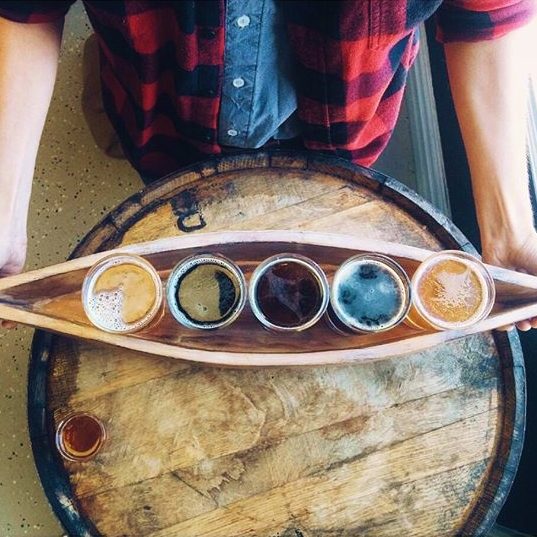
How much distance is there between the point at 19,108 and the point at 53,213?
2.96 ft

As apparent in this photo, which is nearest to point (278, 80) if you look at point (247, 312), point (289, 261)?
point (289, 261)

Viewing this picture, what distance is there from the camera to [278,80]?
116cm

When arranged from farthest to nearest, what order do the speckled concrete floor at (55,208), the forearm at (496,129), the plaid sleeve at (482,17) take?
1. the speckled concrete floor at (55,208)
2. the forearm at (496,129)
3. the plaid sleeve at (482,17)

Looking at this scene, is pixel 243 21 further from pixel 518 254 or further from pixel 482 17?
pixel 518 254

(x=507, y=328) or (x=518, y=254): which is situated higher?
(x=518, y=254)

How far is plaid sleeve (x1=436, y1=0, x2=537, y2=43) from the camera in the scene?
3.54ft

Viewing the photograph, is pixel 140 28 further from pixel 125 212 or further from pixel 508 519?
pixel 508 519

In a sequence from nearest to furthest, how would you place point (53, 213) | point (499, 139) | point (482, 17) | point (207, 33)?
1. point (207, 33)
2. point (482, 17)
3. point (499, 139)
4. point (53, 213)

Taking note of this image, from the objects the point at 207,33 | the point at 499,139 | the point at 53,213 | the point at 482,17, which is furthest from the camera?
the point at 53,213

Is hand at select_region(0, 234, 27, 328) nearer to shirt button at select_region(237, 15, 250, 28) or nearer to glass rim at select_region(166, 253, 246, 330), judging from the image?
glass rim at select_region(166, 253, 246, 330)

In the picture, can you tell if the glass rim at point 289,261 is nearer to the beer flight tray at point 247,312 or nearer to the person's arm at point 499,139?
the beer flight tray at point 247,312

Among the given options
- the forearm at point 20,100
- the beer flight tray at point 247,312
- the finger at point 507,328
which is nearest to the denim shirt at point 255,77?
the beer flight tray at point 247,312

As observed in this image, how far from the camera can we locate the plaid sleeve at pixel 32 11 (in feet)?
3.43

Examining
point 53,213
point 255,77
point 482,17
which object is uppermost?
point 482,17
